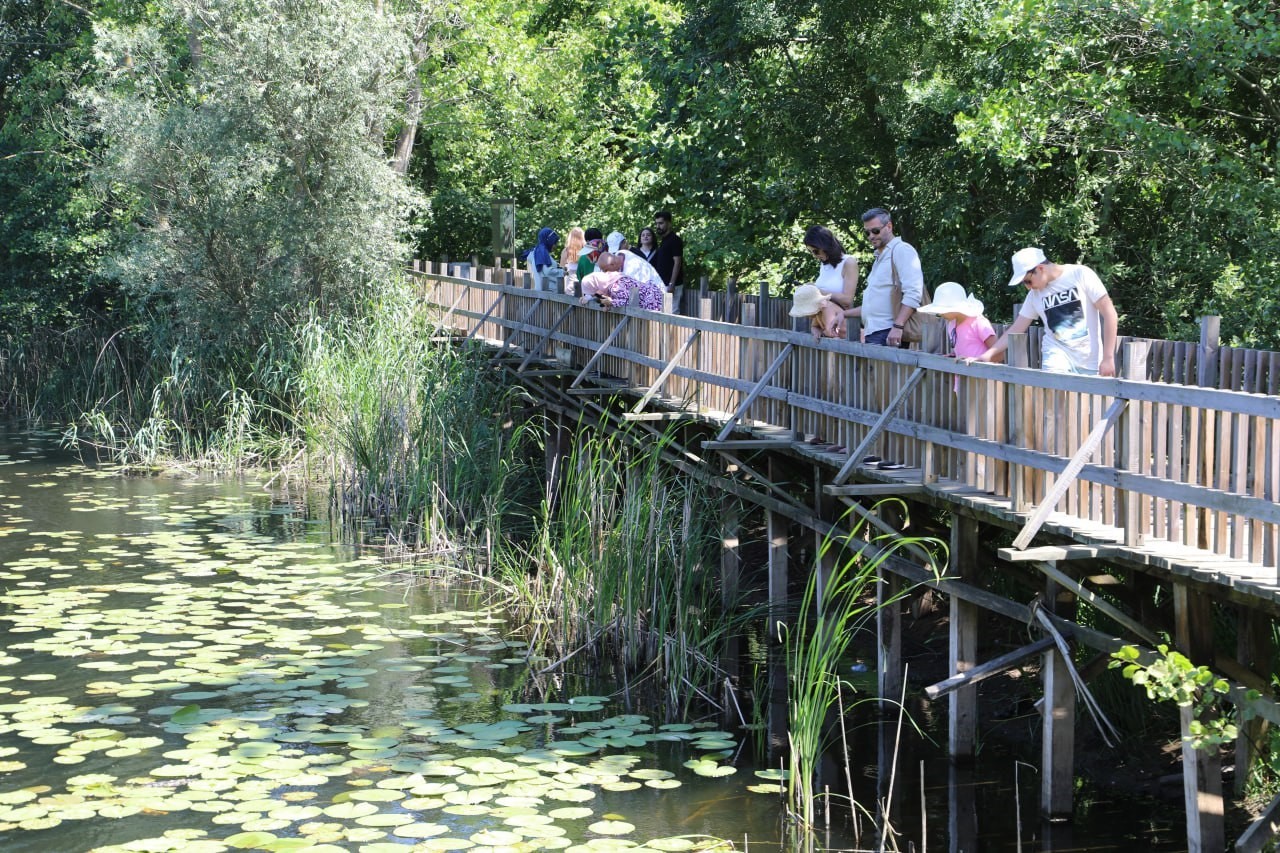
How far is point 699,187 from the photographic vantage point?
1689 centimetres

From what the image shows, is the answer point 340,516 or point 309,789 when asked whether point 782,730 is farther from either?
point 340,516

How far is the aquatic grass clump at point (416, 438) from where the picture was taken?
12.7 m

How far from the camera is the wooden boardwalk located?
562 cm

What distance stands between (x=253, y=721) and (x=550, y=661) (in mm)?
1999

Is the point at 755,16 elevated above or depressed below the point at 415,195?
above

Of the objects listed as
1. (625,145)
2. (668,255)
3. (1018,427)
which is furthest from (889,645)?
(625,145)

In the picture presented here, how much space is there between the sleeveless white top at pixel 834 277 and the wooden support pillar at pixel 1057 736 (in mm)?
3143

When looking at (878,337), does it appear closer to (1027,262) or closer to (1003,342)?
(1003,342)

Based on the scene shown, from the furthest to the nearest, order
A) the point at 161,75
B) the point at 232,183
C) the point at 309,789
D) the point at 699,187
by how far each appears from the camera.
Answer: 1. the point at 161,75
2. the point at 232,183
3. the point at 699,187
4. the point at 309,789

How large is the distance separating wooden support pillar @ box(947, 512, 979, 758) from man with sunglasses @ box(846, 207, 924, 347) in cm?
152

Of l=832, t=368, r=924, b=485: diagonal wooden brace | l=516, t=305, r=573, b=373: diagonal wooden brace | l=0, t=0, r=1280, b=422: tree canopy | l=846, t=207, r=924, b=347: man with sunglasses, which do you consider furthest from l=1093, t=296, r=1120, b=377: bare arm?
l=516, t=305, r=573, b=373: diagonal wooden brace

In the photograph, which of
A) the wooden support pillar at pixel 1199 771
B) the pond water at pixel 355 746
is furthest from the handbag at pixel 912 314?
the wooden support pillar at pixel 1199 771

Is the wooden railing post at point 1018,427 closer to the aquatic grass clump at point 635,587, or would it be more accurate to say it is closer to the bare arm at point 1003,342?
the bare arm at point 1003,342

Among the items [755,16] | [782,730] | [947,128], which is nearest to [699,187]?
[755,16]
